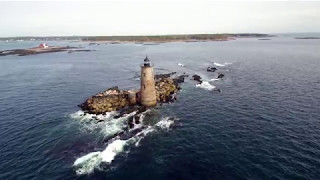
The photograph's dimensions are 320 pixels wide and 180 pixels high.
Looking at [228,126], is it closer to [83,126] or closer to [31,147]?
[83,126]

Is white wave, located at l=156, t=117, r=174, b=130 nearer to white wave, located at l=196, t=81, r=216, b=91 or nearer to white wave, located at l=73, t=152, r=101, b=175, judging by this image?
white wave, located at l=73, t=152, r=101, b=175

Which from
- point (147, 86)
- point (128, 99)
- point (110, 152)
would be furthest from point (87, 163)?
point (128, 99)

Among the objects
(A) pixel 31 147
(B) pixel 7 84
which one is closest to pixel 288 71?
(A) pixel 31 147

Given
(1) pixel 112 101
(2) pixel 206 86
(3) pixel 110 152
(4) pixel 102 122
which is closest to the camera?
(3) pixel 110 152

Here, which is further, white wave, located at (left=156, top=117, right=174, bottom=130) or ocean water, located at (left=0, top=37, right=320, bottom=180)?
white wave, located at (left=156, top=117, right=174, bottom=130)

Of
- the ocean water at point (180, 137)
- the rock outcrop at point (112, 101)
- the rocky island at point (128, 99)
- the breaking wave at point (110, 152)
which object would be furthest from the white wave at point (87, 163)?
the rocky island at point (128, 99)

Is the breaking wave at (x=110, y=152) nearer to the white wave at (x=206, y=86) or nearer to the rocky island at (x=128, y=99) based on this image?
the rocky island at (x=128, y=99)

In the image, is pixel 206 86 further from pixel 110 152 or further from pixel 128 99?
pixel 110 152

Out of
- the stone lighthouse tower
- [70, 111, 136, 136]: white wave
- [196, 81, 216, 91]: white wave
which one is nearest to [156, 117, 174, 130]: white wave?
[70, 111, 136, 136]: white wave
